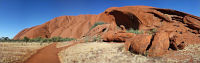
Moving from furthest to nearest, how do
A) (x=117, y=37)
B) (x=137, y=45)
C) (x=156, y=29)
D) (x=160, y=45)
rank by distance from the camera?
(x=156, y=29) → (x=117, y=37) → (x=137, y=45) → (x=160, y=45)

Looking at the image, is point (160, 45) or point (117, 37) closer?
point (160, 45)

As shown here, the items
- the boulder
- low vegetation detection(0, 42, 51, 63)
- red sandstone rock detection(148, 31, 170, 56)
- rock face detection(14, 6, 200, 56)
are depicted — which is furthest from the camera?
the boulder

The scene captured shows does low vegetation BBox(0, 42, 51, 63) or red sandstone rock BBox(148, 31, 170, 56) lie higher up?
red sandstone rock BBox(148, 31, 170, 56)

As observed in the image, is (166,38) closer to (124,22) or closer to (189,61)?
(189,61)

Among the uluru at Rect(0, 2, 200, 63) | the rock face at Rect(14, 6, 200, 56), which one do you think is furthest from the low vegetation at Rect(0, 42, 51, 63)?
the rock face at Rect(14, 6, 200, 56)

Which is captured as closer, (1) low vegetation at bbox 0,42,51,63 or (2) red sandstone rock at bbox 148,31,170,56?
(2) red sandstone rock at bbox 148,31,170,56

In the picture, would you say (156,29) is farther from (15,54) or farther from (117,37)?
(15,54)

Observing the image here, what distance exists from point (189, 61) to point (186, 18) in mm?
9348

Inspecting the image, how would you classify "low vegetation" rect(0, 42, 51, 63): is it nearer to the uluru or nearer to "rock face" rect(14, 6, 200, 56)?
the uluru

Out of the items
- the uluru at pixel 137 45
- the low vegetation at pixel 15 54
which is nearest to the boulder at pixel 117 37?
the uluru at pixel 137 45

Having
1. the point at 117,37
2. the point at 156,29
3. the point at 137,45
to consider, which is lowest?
the point at 137,45

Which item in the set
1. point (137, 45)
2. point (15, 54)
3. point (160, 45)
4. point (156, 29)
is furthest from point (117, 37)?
point (15, 54)

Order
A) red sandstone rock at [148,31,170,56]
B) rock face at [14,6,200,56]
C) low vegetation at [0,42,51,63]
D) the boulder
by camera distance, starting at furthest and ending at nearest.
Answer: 1. the boulder
2. low vegetation at [0,42,51,63]
3. rock face at [14,6,200,56]
4. red sandstone rock at [148,31,170,56]

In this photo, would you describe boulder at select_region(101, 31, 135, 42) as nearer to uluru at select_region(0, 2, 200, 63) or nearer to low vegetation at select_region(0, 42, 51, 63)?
uluru at select_region(0, 2, 200, 63)
